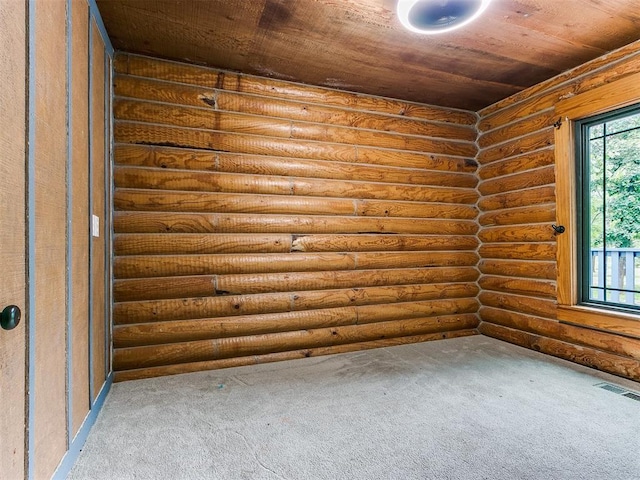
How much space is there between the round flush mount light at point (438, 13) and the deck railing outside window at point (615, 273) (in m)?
2.29

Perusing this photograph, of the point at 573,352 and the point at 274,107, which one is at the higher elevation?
the point at 274,107

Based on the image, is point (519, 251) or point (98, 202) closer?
point (98, 202)

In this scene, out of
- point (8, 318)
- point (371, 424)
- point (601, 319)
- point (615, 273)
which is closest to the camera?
point (8, 318)

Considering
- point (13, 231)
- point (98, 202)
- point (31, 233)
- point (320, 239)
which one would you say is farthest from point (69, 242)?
point (320, 239)

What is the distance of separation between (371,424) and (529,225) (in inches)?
102

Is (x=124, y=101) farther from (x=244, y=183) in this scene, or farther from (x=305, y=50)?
(x=305, y=50)

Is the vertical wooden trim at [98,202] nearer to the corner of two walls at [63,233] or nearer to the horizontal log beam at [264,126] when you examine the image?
the corner of two walls at [63,233]

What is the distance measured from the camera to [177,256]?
2.87m

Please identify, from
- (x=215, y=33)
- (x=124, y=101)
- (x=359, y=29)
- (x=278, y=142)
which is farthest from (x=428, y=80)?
(x=124, y=101)

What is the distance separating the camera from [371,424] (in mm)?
2053

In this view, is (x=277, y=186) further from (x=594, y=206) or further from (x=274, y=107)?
(x=594, y=206)

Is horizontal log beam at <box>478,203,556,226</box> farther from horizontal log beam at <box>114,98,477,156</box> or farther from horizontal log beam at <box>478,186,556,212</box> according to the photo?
horizontal log beam at <box>114,98,477,156</box>

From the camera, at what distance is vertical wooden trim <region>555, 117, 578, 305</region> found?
10.1 ft

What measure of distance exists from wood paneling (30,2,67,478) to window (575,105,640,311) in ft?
12.4
